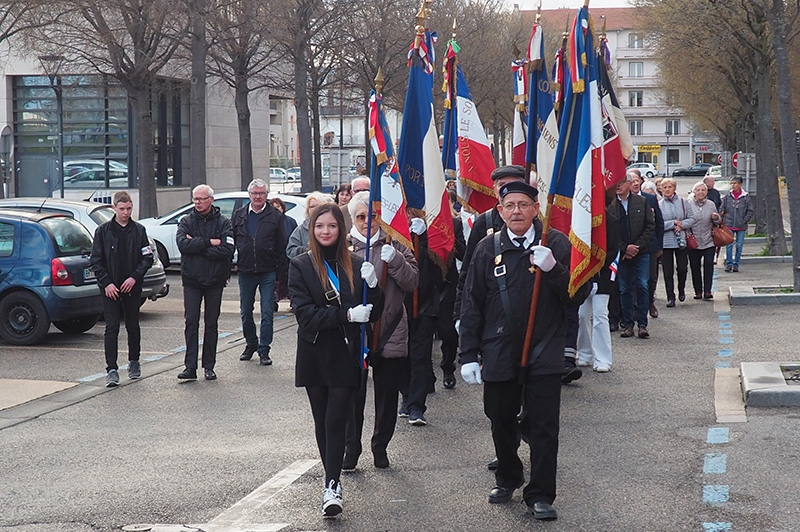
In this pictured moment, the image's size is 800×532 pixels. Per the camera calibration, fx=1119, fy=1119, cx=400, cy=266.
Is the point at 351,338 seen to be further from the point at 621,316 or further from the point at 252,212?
the point at 621,316

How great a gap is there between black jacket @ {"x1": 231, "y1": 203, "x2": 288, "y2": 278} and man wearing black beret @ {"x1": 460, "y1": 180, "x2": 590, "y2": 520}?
5.92 metres

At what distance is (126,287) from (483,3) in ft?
105

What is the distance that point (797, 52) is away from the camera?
3259 cm

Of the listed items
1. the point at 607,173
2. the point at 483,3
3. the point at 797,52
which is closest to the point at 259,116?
the point at 483,3

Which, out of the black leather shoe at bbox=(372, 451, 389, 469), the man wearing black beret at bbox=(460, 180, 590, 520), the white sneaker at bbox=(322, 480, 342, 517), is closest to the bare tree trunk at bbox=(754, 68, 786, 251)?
the black leather shoe at bbox=(372, 451, 389, 469)

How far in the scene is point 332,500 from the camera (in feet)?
19.5

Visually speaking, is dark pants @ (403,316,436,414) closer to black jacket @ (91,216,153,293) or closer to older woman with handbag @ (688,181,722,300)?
black jacket @ (91,216,153,293)

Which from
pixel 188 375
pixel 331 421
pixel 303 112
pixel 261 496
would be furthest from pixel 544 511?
pixel 303 112

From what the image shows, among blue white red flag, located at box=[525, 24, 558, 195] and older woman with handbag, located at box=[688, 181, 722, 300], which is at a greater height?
blue white red flag, located at box=[525, 24, 558, 195]

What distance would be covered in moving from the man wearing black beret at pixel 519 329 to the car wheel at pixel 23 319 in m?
8.12

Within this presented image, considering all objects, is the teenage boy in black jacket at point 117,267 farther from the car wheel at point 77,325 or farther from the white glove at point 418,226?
the car wheel at point 77,325

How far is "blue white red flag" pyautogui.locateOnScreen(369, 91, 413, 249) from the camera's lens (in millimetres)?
7316

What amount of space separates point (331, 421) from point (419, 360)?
8.05 feet

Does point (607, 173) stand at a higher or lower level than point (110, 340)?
higher
